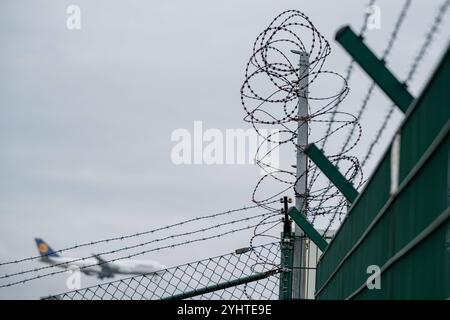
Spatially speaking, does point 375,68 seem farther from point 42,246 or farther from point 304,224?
point 42,246

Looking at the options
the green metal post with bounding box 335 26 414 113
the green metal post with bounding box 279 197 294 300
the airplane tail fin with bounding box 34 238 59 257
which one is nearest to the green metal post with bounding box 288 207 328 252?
the green metal post with bounding box 279 197 294 300

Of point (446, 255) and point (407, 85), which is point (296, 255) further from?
point (446, 255)

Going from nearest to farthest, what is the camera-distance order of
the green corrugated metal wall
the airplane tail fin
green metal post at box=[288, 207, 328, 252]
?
1. the green corrugated metal wall
2. green metal post at box=[288, 207, 328, 252]
3. the airplane tail fin

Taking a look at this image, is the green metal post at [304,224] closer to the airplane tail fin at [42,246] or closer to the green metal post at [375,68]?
the green metal post at [375,68]

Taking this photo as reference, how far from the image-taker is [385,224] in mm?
Result: 8102

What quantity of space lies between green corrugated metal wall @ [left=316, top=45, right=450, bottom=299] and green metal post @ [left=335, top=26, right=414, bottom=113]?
0.19m

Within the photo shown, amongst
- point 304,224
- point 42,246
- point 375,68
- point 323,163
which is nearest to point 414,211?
point 375,68

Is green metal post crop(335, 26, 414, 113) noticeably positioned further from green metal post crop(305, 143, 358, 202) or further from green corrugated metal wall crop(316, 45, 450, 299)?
green metal post crop(305, 143, 358, 202)

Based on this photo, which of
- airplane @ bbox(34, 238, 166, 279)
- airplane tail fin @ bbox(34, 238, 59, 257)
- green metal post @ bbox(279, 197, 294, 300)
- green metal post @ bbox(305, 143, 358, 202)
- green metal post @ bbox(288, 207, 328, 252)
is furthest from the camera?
airplane tail fin @ bbox(34, 238, 59, 257)

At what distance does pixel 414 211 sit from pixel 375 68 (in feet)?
3.85

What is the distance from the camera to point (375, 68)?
7.23 metres

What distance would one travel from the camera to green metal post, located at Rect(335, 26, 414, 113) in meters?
7.18
